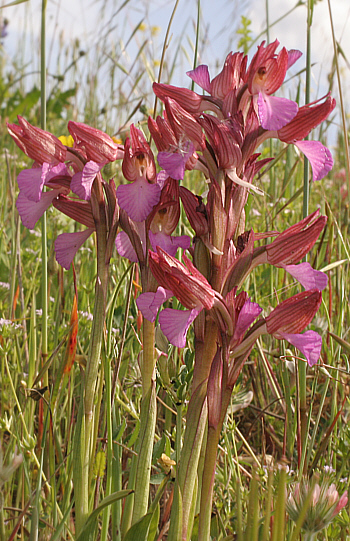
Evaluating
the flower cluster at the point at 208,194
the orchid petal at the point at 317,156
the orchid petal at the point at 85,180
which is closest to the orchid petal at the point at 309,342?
the flower cluster at the point at 208,194

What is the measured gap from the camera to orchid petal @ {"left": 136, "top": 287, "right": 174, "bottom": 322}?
751mm

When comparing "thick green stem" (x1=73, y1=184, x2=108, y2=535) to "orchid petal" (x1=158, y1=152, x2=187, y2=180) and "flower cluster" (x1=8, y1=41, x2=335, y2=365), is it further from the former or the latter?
"orchid petal" (x1=158, y1=152, x2=187, y2=180)

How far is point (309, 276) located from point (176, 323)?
0.70 ft

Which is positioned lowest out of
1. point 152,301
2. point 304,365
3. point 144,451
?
point 144,451

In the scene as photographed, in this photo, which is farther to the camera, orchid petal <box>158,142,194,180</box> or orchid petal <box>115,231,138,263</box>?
orchid petal <box>115,231,138,263</box>

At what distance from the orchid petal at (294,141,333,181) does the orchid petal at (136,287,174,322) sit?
29cm

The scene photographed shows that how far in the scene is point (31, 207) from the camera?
863 mm

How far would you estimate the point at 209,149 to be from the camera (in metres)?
0.80

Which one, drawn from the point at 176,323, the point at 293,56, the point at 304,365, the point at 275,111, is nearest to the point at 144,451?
the point at 176,323

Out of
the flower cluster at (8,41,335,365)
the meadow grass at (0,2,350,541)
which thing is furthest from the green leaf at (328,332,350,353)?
the flower cluster at (8,41,335,365)

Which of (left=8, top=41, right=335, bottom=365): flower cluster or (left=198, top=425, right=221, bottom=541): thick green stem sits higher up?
(left=8, top=41, right=335, bottom=365): flower cluster

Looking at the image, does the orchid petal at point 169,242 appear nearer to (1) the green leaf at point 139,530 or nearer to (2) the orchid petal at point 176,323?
(2) the orchid petal at point 176,323

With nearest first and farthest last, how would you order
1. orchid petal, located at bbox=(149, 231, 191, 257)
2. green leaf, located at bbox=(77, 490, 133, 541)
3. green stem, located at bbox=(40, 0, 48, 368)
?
green leaf, located at bbox=(77, 490, 133, 541)
orchid petal, located at bbox=(149, 231, 191, 257)
green stem, located at bbox=(40, 0, 48, 368)

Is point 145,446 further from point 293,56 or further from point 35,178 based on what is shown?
point 293,56
